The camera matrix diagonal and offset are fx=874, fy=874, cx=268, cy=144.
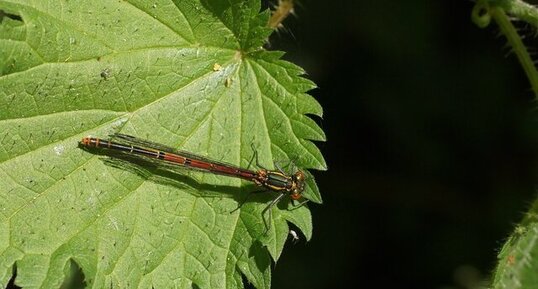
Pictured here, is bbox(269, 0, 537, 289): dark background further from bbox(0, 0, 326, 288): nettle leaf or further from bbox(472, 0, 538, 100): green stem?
bbox(0, 0, 326, 288): nettle leaf

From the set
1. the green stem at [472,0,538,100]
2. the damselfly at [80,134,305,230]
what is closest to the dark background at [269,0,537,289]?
the green stem at [472,0,538,100]

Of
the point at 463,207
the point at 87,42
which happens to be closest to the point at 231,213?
the point at 87,42

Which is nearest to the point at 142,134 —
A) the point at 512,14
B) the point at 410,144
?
the point at 512,14

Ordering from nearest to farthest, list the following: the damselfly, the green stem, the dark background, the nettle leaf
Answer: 1. the nettle leaf
2. the damselfly
3. the green stem
4. the dark background

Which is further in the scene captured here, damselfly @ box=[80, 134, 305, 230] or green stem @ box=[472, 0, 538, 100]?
green stem @ box=[472, 0, 538, 100]

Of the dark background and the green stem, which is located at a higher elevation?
the green stem

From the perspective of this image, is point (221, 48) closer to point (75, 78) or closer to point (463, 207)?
point (75, 78)

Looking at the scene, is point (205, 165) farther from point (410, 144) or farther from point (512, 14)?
point (410, 144)
